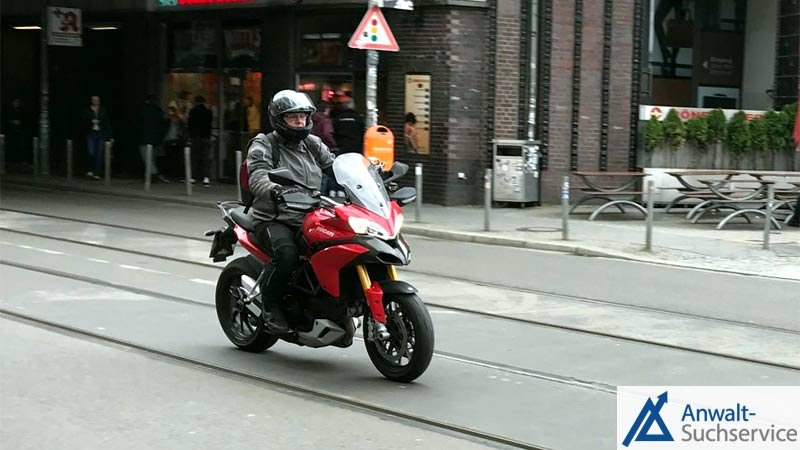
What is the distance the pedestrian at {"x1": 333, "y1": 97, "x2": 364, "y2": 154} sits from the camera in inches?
754

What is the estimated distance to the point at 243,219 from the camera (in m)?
7.75

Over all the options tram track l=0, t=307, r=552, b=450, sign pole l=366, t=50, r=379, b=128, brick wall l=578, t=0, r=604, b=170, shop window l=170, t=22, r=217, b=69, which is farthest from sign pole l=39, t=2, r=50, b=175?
tram track l=0, t=307, r=552, b=450

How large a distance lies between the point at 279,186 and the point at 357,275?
82cm

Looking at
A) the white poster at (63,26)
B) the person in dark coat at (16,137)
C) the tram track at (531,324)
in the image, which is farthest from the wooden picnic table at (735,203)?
the person in dark coat at (16,137)

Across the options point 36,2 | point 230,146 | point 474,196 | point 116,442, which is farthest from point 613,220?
point 36,2

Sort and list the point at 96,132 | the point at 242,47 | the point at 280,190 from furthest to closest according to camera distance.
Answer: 1. the point at 96,132
2. the point at 242,47
3. the point at 280,190

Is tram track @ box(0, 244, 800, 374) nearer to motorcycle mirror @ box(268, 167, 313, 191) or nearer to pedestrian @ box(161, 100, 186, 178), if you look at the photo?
motorcycle mirror @ box(268, 167, 313, 191)

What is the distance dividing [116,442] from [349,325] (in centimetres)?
199

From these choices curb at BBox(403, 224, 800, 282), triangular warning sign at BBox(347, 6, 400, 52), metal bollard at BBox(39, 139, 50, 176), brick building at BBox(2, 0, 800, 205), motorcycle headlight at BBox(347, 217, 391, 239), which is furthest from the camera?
metal bollard at BBox(39, 139, 50, 176)

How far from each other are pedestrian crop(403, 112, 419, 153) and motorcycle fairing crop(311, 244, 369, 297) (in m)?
13.6

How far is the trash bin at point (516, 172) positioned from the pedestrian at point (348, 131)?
2651mm

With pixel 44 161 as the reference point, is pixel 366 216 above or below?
above

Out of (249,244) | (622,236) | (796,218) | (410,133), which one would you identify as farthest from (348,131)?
(249,244)

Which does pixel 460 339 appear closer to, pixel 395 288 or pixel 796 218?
pixel 395 288
